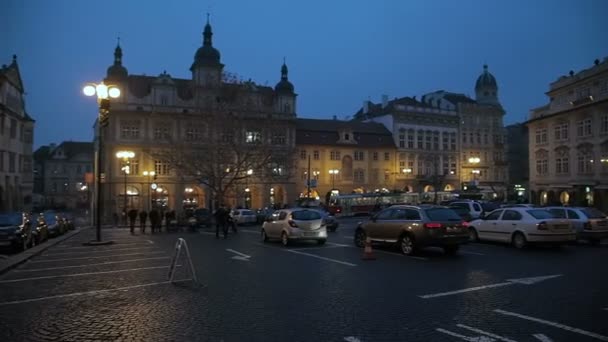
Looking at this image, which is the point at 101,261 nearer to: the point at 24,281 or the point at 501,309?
the point at 24,281

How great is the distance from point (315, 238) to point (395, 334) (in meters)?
14.2

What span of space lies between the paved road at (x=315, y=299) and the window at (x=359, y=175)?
6712 centimetres

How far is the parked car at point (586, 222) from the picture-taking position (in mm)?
21062

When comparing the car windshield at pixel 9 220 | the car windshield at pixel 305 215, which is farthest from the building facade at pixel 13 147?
the car windshield at pixel 305 215

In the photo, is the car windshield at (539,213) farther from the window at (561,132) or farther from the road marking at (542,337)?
the window at (561,132)

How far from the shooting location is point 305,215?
21953 millimetres

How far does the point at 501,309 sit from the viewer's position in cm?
904

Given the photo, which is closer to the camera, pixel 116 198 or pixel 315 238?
pixel 315 238

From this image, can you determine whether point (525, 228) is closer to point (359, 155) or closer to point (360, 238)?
point (360, 238)

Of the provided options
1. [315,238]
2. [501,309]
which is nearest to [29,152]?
[315,238]

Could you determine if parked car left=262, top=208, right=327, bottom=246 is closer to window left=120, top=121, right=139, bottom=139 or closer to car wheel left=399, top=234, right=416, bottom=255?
car wheel left=399, top=234, right=416, bottom=255

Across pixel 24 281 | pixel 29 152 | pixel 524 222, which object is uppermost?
pixel 29 152

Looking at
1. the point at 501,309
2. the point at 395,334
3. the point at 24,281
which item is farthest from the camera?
the point at 24,281

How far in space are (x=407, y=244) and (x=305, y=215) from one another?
18.8 feet
